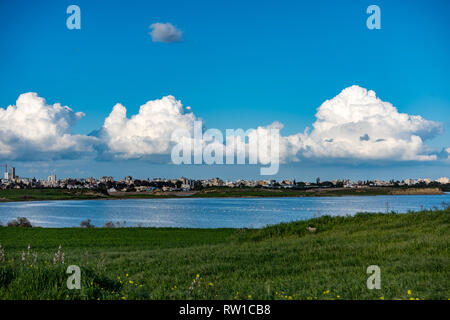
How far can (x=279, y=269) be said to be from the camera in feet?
45.8

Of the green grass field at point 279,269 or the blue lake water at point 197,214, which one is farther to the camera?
the blue lake water at point 197,214

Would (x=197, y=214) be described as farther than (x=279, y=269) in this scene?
Yes

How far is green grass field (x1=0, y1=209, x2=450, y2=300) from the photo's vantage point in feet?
29.9

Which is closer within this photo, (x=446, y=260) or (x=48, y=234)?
(x=446, y=260)

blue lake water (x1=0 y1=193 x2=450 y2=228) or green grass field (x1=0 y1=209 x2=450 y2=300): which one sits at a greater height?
green grass field (x1=0 y1=209 x2=450 y2=300)

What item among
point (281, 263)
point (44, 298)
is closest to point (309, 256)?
point (281, 263)

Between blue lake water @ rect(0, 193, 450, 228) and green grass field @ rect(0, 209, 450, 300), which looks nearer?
green grass field @ rect(0, 209, 450, 300)

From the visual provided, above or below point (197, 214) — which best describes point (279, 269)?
above

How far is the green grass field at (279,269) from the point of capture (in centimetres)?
911

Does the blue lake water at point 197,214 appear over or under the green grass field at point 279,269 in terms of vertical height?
under

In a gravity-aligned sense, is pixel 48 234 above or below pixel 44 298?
below

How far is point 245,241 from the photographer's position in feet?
84.1
